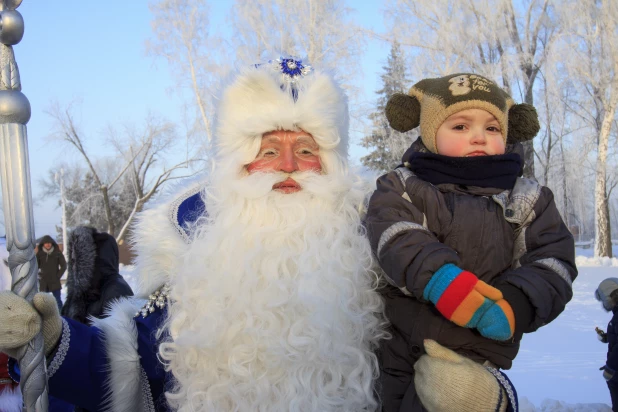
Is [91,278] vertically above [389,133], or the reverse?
[389,133]

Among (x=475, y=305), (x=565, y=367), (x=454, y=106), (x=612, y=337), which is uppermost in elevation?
(x=454, y=106)

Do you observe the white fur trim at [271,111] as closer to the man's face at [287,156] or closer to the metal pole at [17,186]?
the man's face at [287,156]

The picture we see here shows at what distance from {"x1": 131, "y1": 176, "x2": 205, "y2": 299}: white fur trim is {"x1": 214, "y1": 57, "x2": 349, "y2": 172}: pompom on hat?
35 centimetres

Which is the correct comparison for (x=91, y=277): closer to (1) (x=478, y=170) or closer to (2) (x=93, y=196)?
(1) (x=478, y=170)

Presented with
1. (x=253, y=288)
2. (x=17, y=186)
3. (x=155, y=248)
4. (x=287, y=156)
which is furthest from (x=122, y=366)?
(x=287, y=156)

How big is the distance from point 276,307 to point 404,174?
668mm

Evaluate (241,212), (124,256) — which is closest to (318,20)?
(241,212)

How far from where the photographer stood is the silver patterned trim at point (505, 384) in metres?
1.58

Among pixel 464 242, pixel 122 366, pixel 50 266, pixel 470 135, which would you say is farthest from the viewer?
pixel 50 266

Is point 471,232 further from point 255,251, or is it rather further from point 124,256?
point 124,256

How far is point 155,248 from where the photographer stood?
2146 millimetres

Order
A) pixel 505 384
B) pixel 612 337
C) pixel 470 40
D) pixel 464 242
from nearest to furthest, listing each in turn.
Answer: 1. pixel 505 384
2. pixel 464 242
3. pixel 612 337
4. pixel 470 40

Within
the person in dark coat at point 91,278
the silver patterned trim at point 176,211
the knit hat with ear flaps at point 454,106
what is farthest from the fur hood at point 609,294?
the person in dark coat at point 91,278

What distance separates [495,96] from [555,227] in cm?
51
